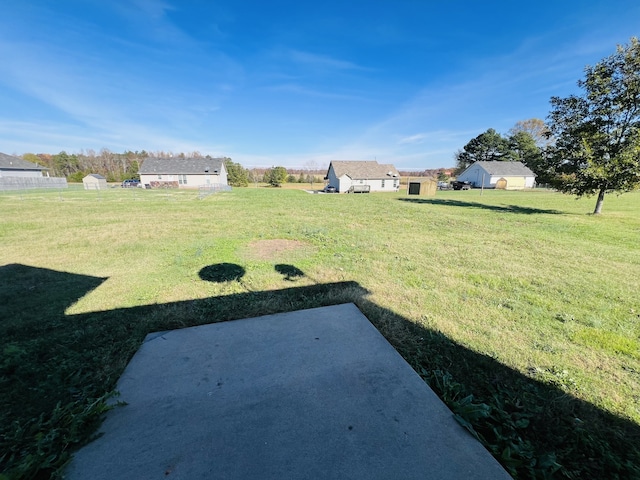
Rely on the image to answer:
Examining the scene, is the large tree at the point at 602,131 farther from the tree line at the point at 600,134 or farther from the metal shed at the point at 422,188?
the metal shed at the point at 422,188

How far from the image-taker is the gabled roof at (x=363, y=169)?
41656 mm

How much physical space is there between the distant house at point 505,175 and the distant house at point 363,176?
1489cm

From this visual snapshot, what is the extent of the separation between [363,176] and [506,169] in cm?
2439

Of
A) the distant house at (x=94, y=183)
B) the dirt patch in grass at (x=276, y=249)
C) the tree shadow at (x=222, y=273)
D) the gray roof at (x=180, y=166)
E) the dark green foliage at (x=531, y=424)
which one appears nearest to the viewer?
the dark green foliage at (x=531, y=424)

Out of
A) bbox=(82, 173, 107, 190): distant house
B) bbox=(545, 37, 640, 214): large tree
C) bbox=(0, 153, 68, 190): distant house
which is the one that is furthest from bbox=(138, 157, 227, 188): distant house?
bbox=(545, 37, 640, 214): large tree

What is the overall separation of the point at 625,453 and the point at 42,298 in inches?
254

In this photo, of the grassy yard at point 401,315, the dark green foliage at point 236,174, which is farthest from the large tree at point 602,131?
the dark green foliage at point 236,174

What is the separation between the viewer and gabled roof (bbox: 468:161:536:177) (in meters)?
44.2

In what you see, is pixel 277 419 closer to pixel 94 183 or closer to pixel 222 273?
pixel 222 273

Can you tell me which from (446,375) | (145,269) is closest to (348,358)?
(446,375)

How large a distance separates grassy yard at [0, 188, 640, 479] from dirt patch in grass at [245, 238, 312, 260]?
0.26ft

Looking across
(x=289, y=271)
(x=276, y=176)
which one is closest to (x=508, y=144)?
(x=276, y=176)

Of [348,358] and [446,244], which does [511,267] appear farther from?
[348,358]

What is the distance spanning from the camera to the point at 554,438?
1.85m
